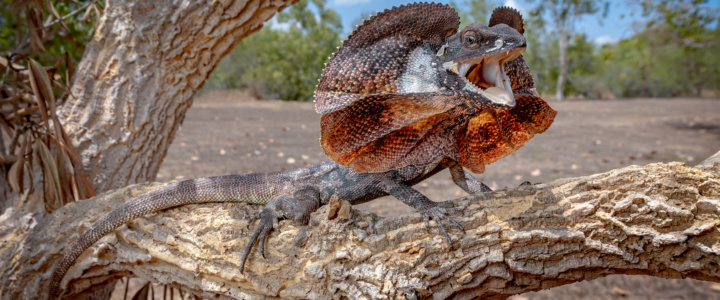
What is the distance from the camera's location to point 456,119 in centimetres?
152

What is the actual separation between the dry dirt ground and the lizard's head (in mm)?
2371

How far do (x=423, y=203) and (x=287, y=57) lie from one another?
1614 cm

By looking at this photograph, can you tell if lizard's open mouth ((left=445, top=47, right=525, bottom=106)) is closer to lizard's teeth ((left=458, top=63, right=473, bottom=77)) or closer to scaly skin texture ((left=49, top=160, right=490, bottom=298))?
lizard's teeth ((left=458, top=63, right=473, bottom=77))

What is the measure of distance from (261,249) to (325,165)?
71 cm

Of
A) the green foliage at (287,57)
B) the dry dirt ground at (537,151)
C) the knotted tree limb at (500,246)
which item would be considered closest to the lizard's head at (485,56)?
the knotted tree limb at (500,246)

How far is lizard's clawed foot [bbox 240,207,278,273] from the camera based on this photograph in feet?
4.61

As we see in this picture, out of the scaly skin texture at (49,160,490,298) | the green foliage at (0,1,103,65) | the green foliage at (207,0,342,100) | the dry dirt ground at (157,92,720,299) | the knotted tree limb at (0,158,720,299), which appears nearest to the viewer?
the knotted tree limb at (0,158,720,299)

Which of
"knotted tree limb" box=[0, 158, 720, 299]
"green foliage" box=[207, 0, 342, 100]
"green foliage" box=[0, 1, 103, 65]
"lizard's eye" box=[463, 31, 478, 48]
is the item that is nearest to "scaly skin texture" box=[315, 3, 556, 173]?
"lizard's eye" box=[463, 31, 478, 48]

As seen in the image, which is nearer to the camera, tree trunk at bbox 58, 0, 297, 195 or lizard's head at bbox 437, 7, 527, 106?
lizard's head at bbox 437, 7, 527, 106

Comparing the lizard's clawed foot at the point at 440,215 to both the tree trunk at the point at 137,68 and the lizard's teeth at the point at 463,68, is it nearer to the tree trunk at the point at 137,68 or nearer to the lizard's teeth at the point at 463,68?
the lizard's teeth at the point at 463,68

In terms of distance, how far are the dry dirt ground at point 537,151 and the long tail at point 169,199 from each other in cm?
234

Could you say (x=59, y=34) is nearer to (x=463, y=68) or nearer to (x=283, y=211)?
(x=283, y=211)

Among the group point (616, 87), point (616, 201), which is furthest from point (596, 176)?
point (616, 87)

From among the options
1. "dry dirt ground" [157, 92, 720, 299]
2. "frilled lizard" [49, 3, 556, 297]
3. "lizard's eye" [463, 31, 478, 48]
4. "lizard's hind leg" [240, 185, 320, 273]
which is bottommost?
"dry dirt ground" [157, 92, 720, 299]
